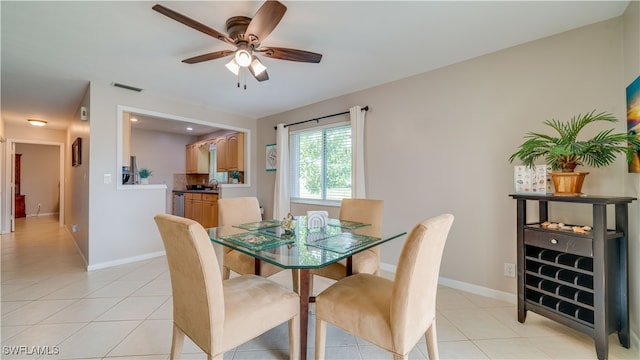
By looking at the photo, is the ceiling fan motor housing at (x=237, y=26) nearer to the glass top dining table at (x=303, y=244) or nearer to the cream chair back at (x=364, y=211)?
the glass top dining table at (x=303, y=244)

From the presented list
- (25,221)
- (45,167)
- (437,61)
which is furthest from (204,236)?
(45,167)

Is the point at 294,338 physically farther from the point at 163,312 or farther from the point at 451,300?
the point at 451,300

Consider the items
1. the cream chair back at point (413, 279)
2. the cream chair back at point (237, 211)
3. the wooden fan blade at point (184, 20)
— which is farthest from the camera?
the cream chair back at point (237, 211)

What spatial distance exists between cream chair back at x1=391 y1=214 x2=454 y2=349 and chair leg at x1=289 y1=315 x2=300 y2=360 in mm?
558

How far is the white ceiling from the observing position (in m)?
1.78

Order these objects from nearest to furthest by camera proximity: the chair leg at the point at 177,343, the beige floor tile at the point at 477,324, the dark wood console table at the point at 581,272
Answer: the chair leg at the point at 177,343, the dark wood console table at the point at 581,272, the beige floor tile at the point at 477,324

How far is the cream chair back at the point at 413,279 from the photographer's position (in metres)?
1.13

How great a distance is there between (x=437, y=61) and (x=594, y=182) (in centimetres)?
165

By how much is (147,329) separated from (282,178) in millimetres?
2674

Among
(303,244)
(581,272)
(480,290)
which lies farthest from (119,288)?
(581,272)

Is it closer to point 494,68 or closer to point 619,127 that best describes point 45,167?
point 494,68

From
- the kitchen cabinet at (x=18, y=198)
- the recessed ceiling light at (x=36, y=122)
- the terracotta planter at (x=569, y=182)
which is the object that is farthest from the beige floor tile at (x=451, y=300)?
the kitchen cabinet at (x=18, y=198)

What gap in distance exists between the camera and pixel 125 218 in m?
3.36

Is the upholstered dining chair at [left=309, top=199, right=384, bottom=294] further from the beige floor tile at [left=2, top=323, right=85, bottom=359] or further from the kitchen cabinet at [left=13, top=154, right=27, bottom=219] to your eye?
the kitchen cabinet at [left=13, top=154, right=27, bottom=219]
